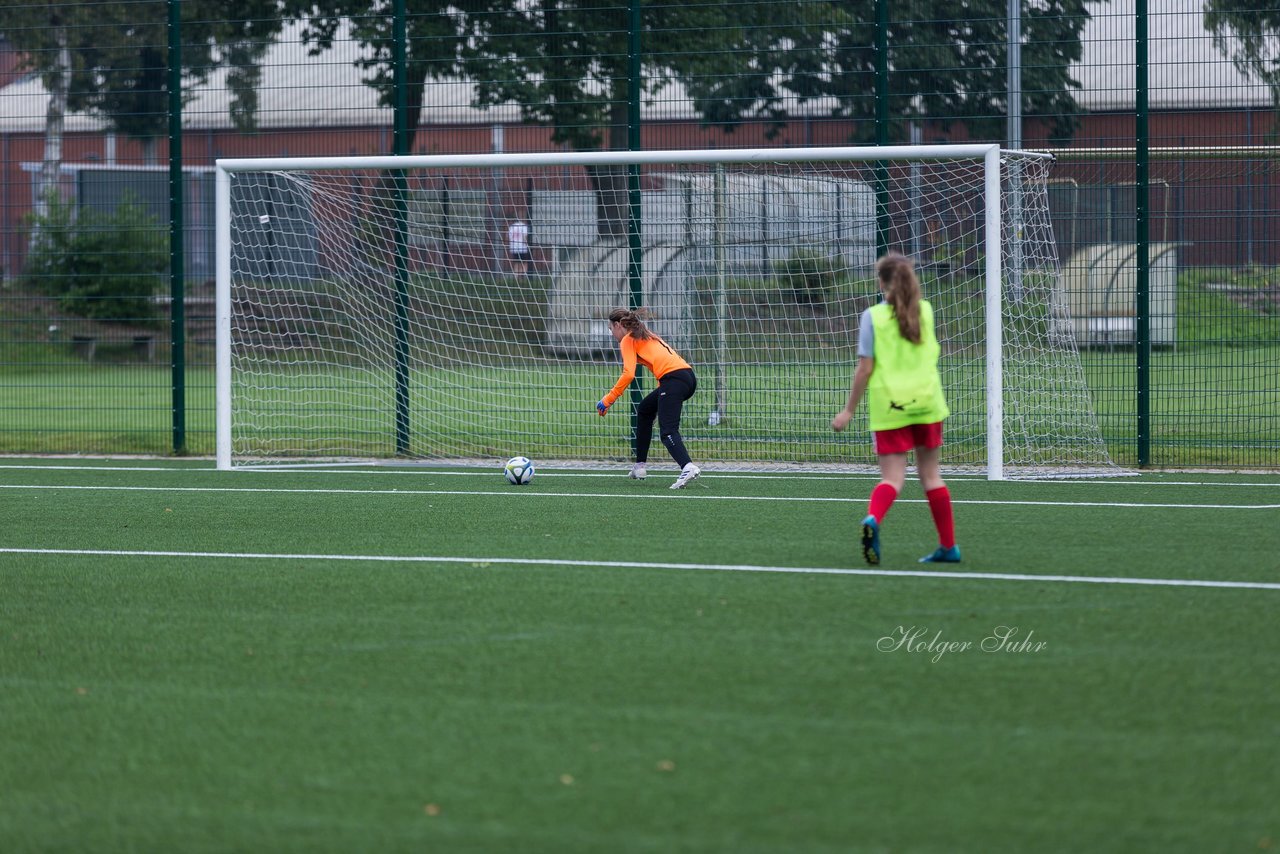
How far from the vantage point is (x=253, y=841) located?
3.87 meters

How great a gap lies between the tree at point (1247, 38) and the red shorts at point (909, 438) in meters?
6.98

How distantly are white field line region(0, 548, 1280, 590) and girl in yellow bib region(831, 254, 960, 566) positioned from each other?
296mm

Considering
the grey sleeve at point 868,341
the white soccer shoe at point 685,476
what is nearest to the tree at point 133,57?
the white soccer shoe at point 685,476

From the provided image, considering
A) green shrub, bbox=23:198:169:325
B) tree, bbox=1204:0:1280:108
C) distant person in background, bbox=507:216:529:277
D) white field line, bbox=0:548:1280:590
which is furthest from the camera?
green shrub, bbox=23:198:169:325

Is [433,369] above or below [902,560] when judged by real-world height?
above

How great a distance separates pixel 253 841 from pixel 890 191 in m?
10.4

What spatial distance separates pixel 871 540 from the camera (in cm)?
746

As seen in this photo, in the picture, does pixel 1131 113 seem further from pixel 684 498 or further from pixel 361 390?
→ pixel 361 390

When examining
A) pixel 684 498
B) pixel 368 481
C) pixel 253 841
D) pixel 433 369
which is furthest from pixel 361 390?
pixel 253 841

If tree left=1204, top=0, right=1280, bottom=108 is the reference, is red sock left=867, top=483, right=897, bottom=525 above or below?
below

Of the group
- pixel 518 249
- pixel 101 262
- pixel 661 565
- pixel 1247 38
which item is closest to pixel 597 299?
pixel 518 249

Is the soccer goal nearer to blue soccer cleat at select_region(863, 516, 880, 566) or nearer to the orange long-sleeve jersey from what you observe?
the orange long-sleeve jersey

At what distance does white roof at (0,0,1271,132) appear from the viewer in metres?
12.8

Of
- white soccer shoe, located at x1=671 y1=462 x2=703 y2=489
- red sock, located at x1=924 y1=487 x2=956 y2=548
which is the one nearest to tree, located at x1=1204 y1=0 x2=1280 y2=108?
white soccer shoe, located at x1=671 y1=462 x2=703 y2=489
